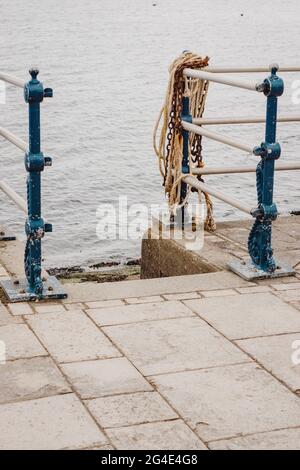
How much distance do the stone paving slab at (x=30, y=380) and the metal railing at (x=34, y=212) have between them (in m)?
0.95

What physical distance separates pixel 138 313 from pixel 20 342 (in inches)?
30.7

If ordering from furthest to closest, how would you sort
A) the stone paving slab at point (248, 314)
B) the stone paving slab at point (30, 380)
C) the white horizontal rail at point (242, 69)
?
1. the white horizontal rail at point (242, 69)
2. the stone paving slab at point (248, 314)
3. the stone paving slab at point (30, 380)

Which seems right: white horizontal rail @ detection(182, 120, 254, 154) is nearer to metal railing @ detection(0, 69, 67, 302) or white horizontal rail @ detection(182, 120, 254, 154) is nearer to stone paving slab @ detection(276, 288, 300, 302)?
stone paving slab @ detection(276, 288, 300, 302)

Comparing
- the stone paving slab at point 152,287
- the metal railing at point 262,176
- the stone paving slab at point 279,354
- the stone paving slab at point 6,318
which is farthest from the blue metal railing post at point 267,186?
the stone paving slab at point 6,318

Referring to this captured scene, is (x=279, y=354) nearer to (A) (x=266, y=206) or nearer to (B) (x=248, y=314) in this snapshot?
(B) (x=248, y=314)

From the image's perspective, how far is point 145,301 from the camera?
5.36 m

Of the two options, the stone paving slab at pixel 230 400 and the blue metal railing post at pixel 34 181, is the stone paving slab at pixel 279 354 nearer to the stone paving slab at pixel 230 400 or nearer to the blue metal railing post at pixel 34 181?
the stone paving slab at pixel 230 400

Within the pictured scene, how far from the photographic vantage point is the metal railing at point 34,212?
5.18m

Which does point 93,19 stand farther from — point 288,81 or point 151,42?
point 288,81

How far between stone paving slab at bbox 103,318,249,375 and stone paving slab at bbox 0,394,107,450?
20.9 inches

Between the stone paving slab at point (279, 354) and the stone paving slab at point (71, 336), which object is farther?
the stone paving slab at point (71, 336)

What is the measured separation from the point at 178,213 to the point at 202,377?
270cm

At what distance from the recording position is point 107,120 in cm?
2402

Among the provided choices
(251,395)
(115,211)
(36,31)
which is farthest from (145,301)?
(36,31)
